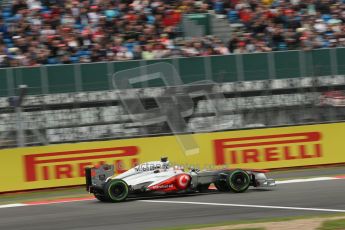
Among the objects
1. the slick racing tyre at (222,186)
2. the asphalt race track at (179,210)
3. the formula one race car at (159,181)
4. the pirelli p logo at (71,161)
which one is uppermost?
the pirelli p logo at (71,161)

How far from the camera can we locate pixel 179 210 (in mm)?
10062

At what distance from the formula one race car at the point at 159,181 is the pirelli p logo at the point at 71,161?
259cm

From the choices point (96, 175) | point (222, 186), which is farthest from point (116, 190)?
point (222, 186)

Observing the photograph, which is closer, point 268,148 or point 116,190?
point 116,190

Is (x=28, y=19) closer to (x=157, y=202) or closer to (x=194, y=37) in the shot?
(x=194, y=37)

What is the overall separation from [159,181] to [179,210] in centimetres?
162

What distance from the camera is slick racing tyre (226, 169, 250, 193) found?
1180 centimetres

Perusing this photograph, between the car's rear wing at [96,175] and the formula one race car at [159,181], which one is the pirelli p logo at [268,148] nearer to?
the formula one race car at [159,181]

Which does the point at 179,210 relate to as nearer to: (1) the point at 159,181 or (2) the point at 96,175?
(1) the point at 159,181

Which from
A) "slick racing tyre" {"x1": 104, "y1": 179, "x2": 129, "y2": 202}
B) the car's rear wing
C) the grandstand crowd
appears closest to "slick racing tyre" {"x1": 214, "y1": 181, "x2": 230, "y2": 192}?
"slick racing tyre" {"x1": 104, "y1": 179, "x2": 129, "y2": 202}

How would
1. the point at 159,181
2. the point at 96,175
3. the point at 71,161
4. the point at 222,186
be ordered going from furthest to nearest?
the point at 71,161, the point at 222,186, the point at 96,175, the point at 159,181

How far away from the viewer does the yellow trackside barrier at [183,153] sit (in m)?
14.5

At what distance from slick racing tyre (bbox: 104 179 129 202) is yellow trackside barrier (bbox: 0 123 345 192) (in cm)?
306

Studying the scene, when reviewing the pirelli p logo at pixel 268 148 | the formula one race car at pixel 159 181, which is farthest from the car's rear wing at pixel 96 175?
the pirelli p logo at pixel 268 148
